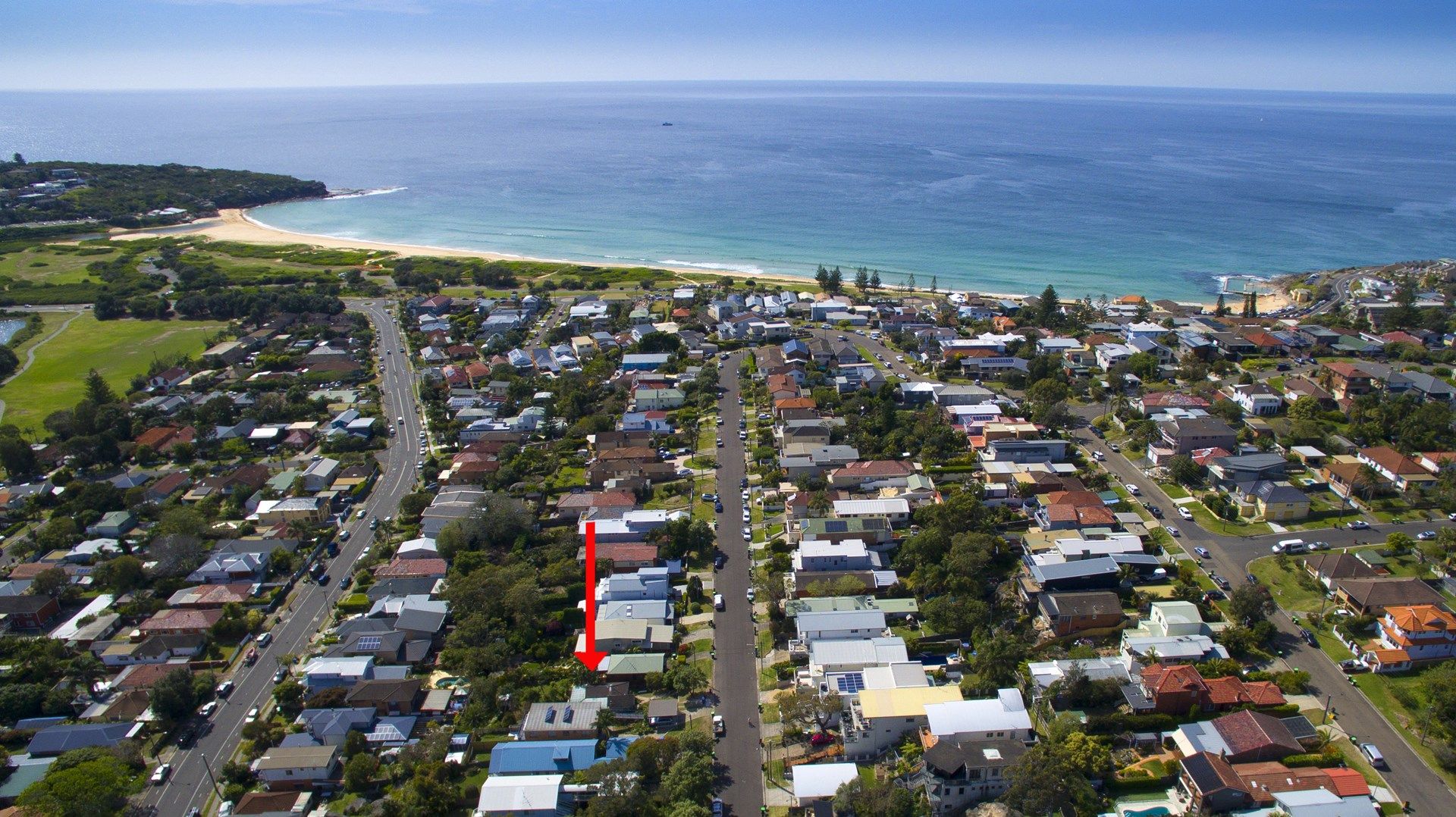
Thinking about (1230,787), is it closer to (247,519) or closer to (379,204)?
(247,519)

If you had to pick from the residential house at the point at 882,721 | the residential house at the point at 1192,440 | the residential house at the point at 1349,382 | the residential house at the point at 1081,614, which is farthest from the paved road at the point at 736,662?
the residential house at the point at 1349,382

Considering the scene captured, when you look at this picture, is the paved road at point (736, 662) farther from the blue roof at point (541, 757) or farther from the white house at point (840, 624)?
the blue roof at point (541, 757)

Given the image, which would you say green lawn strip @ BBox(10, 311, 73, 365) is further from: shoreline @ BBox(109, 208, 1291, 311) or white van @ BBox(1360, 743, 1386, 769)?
white van @ BBox(1360, 743, 1386, 769)

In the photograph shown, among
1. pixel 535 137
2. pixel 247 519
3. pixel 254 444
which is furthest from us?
pixel 535 137

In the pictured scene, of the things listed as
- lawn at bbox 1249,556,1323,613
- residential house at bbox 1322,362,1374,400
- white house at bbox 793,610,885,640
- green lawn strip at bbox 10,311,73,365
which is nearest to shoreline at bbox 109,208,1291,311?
residential house at bbox 1322,362,1374,400

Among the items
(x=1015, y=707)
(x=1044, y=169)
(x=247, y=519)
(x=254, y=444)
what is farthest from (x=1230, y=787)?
(x=1044, y=169)

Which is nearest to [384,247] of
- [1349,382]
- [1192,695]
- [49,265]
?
[49,265]

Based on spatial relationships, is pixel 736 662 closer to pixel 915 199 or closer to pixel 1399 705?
pixel 1399 705
